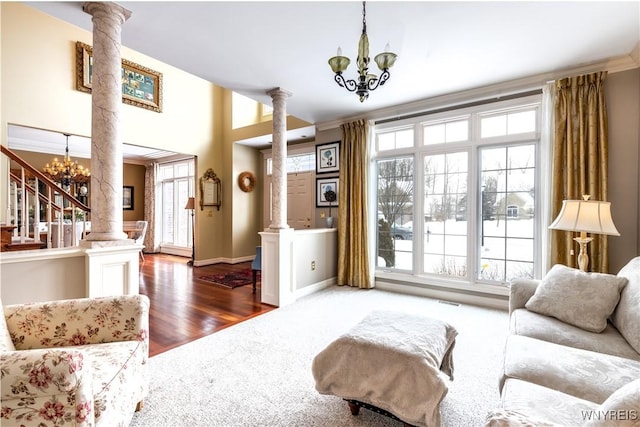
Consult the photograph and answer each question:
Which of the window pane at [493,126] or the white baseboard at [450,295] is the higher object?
the window pane at [493,126]

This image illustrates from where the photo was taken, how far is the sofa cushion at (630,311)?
5.38 feet

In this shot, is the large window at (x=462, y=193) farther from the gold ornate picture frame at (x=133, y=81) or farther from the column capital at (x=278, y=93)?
the gold ornate picture frame at (x=133, y=81)

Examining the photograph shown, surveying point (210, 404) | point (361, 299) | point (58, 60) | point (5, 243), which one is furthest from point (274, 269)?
point (58, 60)

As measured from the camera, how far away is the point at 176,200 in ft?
25.4

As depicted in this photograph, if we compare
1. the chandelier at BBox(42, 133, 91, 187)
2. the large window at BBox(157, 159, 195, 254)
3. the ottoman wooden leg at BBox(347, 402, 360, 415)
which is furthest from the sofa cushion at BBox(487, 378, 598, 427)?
the large window at BBox(157, 159, 195, 254)

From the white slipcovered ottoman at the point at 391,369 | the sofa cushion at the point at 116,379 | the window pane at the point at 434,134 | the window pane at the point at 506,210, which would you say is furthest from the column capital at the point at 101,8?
the window pane at the point at 506,210

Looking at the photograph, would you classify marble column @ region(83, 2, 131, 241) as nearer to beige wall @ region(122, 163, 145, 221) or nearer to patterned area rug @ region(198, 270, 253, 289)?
patterned area rug @ region(198, 270, 253, 289)

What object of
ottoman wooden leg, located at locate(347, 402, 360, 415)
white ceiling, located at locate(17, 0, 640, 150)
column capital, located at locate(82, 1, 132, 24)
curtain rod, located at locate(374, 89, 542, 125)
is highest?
white ceiling, located at locate(17, 0, 640, 150)

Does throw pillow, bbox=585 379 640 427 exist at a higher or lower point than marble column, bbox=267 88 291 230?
lower

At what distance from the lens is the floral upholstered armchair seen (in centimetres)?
108

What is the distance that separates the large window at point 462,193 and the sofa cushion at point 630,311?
1.53 m

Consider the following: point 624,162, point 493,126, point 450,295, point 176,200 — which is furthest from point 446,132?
point 176,200

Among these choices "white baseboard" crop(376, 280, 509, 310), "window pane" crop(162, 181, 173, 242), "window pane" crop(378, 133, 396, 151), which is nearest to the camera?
"white baseboard" crop(376, 280, 509, 310)

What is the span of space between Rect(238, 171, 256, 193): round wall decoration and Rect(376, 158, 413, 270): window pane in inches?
136
